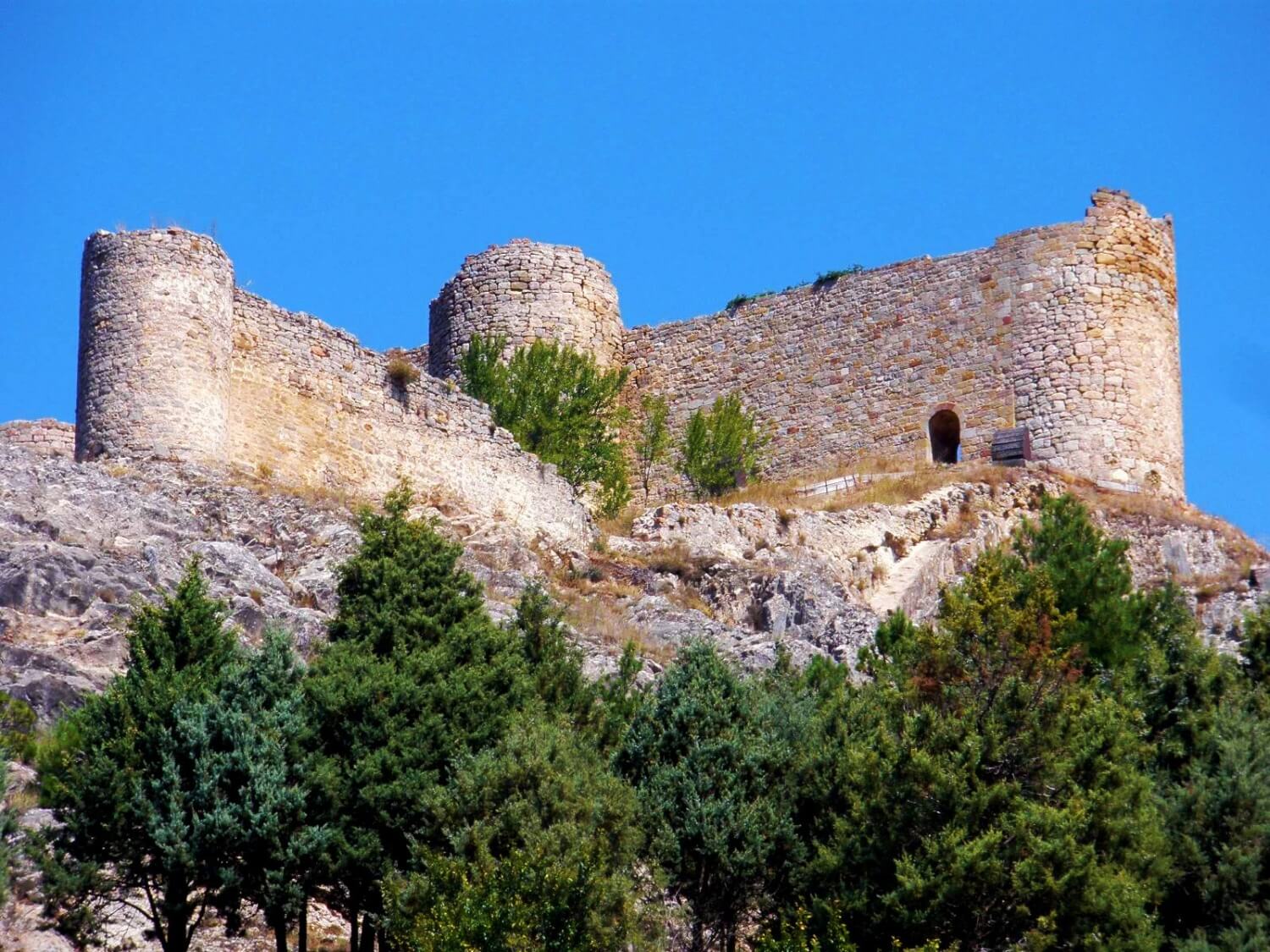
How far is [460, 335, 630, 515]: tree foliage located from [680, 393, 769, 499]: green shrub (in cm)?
106

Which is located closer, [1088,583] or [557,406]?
[1088,583]

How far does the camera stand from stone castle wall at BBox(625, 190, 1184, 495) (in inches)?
1393

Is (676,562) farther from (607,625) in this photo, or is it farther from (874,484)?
(874,484)

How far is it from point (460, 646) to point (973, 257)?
57.1 feet

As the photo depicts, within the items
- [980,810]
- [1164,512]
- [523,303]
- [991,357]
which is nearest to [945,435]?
[991,357]

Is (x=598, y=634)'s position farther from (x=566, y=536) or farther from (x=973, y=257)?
(x=973, y=257)

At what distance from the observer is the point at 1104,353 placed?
117 feet

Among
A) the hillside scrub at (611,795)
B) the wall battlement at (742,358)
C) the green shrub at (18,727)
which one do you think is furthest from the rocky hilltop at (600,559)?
the hillside scrub at (611,795)

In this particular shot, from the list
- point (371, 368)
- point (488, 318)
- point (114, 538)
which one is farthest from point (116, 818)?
point (488, 318)

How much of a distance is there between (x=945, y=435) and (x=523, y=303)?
6675 millimetres

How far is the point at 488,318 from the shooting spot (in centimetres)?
3750

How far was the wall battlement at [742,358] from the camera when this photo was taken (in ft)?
90.7

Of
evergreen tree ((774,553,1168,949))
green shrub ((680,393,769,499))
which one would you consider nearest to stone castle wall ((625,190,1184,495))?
green shrub ((680,393,769,499))

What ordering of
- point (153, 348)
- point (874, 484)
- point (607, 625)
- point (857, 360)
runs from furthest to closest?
point (857, 360), point (874, 484), point (153, 348), point (607, 625)
